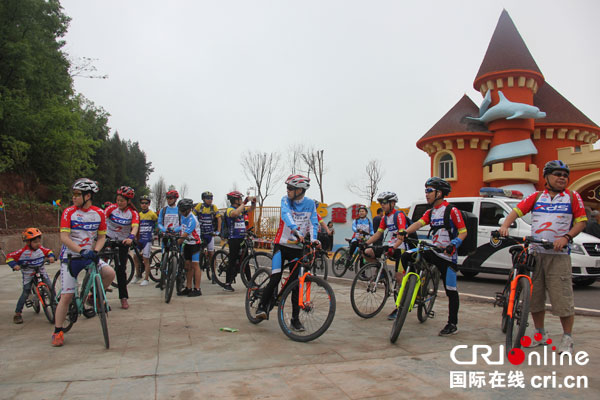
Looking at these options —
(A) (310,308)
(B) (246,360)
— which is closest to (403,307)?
(A) (310,308)

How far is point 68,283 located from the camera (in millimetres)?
5145

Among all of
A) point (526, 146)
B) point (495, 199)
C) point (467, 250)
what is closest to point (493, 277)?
point (495, 199)

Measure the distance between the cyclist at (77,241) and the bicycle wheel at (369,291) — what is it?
11.1 ft

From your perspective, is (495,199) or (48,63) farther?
(48,63)

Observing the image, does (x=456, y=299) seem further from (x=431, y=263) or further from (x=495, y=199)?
(x=495, y=199)

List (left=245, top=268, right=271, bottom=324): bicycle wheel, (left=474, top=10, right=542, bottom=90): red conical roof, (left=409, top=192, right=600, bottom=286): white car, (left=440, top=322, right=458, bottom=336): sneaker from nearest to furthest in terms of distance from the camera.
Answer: (left=440, top=322, right=458, bottom=336): sneaker < (left=245, top=268, right=271, bottom=324): bicycle wheel < (left=409, top=192, right=600, bottom=286): white car < (left=474, top=10, right=542, bottom=90): red conical roof

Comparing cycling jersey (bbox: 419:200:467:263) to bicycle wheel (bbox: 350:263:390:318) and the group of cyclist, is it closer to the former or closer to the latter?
the group of cyclist

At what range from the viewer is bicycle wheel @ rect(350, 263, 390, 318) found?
652 cm

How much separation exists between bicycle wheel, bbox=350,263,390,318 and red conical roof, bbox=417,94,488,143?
21596 millimetres

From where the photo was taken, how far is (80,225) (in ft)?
17.2

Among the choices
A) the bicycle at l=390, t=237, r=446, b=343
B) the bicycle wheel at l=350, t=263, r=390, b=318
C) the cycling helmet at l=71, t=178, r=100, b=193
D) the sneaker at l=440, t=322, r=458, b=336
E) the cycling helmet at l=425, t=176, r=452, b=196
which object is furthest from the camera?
the bicycle wheel at l=350, t=263, r=390, b=318

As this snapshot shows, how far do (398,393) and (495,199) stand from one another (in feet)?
29.9

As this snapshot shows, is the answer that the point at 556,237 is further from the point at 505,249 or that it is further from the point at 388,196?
the point at 505,249

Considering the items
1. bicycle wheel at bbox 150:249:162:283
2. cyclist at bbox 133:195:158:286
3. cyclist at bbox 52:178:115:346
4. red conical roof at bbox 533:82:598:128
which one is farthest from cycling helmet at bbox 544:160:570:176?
red conical roof at bbox 533:82:598:128
